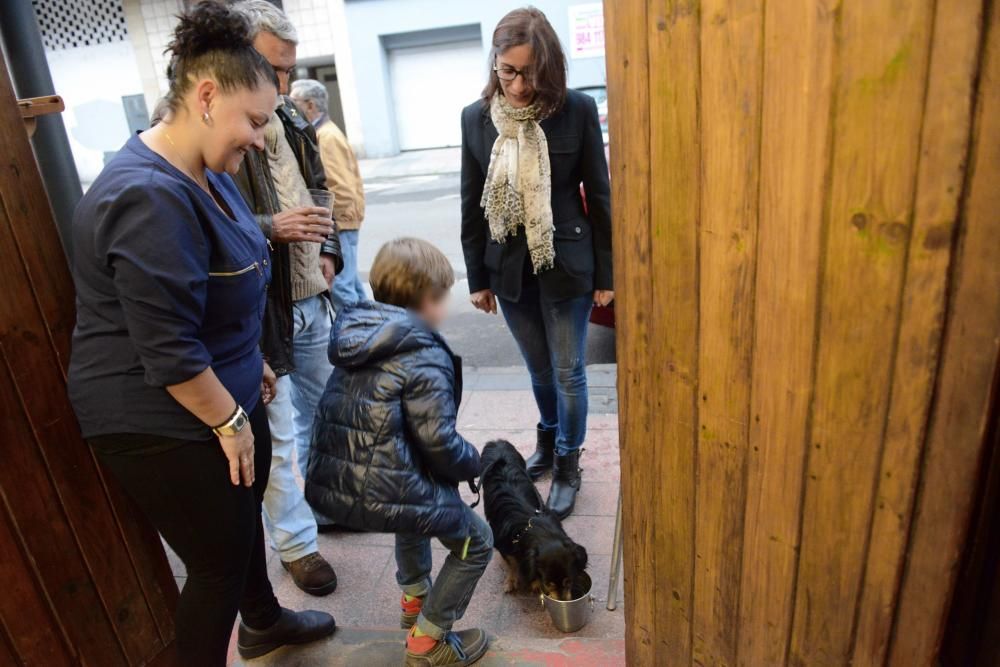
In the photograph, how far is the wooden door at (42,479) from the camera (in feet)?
5.84

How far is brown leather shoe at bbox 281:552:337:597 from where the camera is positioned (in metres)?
2.71

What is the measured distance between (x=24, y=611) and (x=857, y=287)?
208 centimetres

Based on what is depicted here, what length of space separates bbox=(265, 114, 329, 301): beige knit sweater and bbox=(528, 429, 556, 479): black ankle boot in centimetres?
131

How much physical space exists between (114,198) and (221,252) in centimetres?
25

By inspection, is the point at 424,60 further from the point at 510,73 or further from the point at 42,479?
the point at 42,479

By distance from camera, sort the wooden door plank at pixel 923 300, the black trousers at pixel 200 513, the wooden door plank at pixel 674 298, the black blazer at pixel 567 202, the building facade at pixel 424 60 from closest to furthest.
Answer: the wooden door plank at pixel 923 300 → the wooden door plank at pixel 674 298 → the black trousers at pixel 200 513 → the black blazer at pixel 567 202 → the building facade at pixel 424 60

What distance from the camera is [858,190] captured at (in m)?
1.24

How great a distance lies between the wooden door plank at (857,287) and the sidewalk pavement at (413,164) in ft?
46.1

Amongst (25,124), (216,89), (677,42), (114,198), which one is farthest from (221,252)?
(677,42)

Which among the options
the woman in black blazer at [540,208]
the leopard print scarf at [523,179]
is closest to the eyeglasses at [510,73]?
the woman in black blazer at [540,208]

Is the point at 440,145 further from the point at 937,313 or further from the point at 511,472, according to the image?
the point at 937,313

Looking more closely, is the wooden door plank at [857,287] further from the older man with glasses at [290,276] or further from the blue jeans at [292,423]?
the blue jeans at [292,423]

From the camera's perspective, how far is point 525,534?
2.53 meters

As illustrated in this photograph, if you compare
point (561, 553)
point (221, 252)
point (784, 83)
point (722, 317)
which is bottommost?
point (561, 553)
